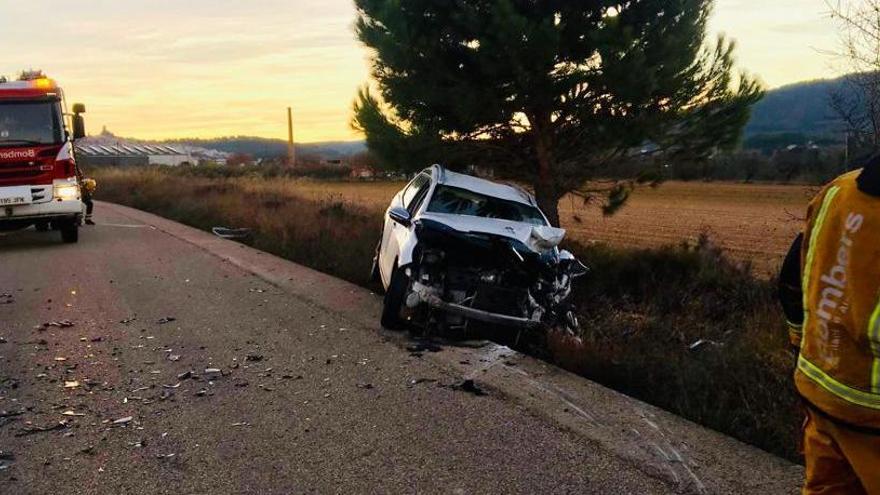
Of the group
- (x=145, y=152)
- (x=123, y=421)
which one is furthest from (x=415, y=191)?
(x=145, y=152)

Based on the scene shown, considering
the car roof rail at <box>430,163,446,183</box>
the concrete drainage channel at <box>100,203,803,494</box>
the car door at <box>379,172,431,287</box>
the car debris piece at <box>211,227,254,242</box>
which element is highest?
the car roof rail at <box>430,163,446,183</box>

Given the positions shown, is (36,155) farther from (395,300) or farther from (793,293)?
(793,293)

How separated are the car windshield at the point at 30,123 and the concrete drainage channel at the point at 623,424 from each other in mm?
9160

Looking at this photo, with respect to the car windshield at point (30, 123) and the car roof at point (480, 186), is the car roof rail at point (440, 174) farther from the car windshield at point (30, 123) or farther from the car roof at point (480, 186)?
the car windshield at point (30, 123)

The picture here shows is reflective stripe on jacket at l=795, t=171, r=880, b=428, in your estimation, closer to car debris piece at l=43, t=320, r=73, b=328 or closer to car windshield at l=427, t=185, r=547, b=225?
car windshield at l=427, t=185, r=547, b=225

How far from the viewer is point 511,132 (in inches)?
420

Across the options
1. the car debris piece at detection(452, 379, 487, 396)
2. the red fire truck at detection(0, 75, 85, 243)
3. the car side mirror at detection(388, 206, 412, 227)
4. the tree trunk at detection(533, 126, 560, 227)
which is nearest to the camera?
the car debris piece at detection(452, 379, 487, 396)

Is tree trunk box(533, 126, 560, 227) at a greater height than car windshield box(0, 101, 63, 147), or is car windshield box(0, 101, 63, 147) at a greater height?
car windshield box(0, 101, 63, 147)

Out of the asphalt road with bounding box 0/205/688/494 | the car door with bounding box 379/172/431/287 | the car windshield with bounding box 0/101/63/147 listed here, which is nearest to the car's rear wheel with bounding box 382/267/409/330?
the asphalt road with bounding box 0/205/688/494

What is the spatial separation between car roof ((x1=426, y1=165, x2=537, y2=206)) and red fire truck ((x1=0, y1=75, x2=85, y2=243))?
877 cm

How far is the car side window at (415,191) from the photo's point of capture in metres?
8.45

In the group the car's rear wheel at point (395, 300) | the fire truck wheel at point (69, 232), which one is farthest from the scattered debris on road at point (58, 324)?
the fire truck wheel at point (69, 232)

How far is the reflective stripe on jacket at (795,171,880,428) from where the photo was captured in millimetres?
1656

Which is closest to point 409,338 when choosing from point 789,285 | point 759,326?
point 759,326
